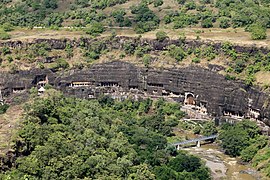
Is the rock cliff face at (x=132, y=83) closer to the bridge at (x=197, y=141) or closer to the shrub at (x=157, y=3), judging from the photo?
the bridge at (x=197, y=141)

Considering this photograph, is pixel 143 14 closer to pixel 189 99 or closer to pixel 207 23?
pixel 207 23

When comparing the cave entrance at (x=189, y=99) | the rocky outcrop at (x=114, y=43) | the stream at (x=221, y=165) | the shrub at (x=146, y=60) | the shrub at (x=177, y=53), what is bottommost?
the stream at (x=221, y=165)

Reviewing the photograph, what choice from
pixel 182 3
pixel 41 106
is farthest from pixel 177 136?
pixel 182 3

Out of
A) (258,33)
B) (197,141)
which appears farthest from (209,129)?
(258,33)

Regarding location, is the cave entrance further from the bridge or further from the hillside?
the bridge

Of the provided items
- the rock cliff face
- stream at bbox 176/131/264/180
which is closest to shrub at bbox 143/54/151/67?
the rock cliff face

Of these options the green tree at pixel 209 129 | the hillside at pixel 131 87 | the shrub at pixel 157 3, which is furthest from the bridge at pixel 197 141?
the shrub at pixel 157 3

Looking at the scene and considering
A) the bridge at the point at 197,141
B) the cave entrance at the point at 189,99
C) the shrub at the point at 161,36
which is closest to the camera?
the bridge at the point at 197,141
